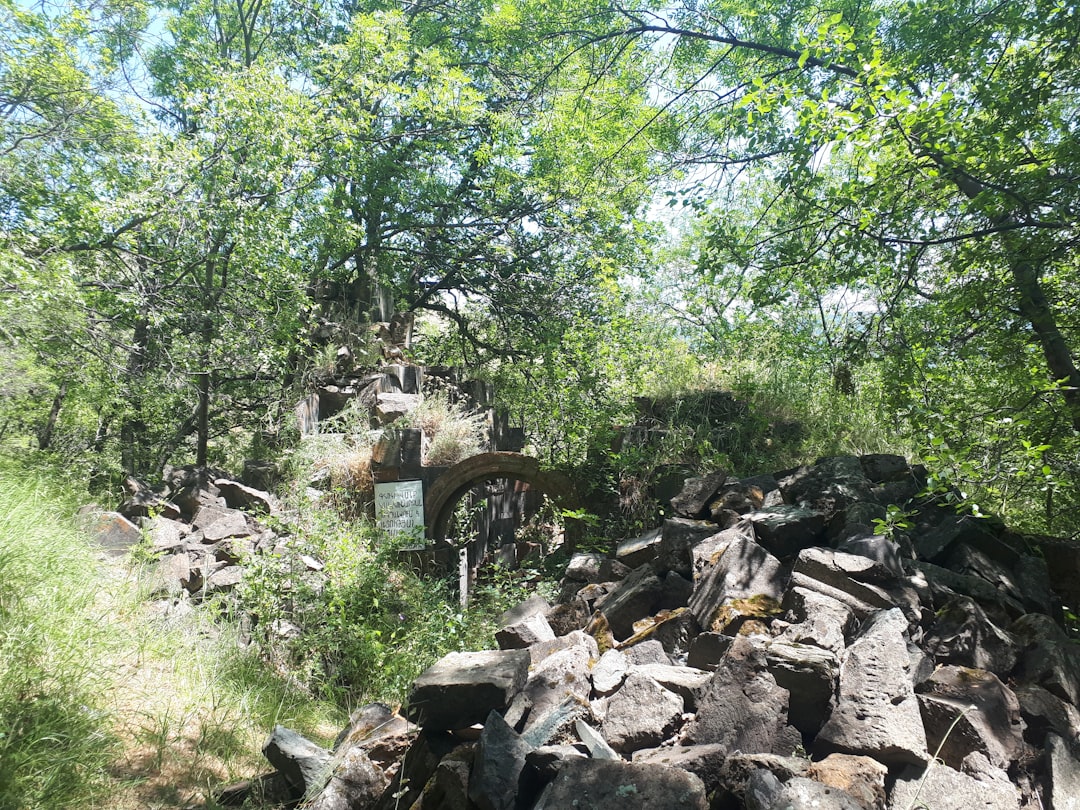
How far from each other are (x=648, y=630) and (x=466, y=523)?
520 centimetres

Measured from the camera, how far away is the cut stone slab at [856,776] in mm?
2539

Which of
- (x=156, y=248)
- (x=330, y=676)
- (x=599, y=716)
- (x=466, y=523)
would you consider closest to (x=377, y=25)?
(x=156, y=248)

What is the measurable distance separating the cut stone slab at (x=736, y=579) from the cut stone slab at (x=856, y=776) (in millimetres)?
1299

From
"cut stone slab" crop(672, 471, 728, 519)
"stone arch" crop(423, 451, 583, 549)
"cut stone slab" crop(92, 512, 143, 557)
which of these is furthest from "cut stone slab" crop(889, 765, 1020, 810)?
"cut stone slab" crop(92, 512, 143, 557)

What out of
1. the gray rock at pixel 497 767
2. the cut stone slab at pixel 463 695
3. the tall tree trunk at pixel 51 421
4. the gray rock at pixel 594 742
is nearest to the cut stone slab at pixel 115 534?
the cut stone slab at pixel 463 695

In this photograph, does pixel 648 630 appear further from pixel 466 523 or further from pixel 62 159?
pixel 62 159

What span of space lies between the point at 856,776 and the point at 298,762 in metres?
2.62

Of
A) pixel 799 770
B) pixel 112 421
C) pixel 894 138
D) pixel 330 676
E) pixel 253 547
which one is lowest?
pixel 330 676

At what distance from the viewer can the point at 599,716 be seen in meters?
3.37

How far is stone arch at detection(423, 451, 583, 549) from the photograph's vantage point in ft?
24.0

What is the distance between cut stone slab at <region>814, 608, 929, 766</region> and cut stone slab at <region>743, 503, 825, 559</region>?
48.2 inches

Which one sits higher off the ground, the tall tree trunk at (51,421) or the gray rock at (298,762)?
the tall tree trunk at (51,421)

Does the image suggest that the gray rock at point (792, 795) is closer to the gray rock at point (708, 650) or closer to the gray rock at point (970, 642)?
the gray rock at point (708, 650)

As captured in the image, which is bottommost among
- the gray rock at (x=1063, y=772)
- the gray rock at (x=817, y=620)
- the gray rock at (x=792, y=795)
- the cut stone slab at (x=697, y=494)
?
the gray rock at (x=1063, y=772)
